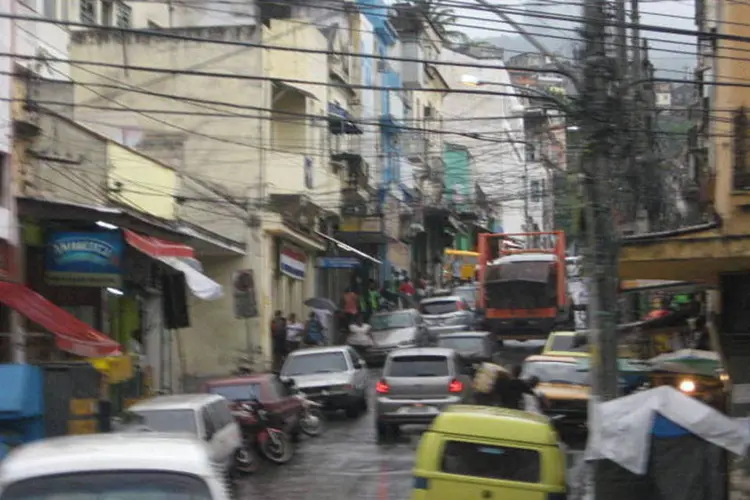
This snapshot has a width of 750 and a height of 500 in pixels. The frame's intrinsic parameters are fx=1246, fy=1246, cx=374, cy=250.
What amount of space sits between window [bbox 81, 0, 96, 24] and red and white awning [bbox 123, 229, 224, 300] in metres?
10.3

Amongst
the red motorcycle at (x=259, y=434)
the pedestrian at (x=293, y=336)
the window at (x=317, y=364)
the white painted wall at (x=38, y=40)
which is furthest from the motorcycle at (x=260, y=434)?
the pedestrian at (x=293, y=336)

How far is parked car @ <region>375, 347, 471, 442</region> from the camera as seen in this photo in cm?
2342

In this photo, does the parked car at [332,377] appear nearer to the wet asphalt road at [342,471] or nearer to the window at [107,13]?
the wet asphalt road at [342,471]

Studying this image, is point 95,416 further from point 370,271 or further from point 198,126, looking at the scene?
point 370,271

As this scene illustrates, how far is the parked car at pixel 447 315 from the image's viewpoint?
136 feet

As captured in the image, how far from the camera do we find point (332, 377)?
2714cm

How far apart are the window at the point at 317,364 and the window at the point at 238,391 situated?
19.2 ft

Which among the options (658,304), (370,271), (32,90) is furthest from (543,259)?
(32,90)

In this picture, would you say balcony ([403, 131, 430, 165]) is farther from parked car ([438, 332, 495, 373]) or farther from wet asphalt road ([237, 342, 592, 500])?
wet asphalt road ([237, 342, 592, 500])

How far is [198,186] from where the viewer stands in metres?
A: 35.6

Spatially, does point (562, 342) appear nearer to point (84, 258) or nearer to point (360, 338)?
point (360, 338)

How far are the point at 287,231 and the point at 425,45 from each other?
3103 cm

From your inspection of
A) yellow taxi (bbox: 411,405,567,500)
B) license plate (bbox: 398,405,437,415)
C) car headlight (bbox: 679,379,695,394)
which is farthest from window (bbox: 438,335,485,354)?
yellow taxi (bbox: 411,405,567,500)

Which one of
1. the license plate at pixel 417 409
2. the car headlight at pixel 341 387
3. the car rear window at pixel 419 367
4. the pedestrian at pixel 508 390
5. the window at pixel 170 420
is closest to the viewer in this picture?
the window at pixel 170 420
